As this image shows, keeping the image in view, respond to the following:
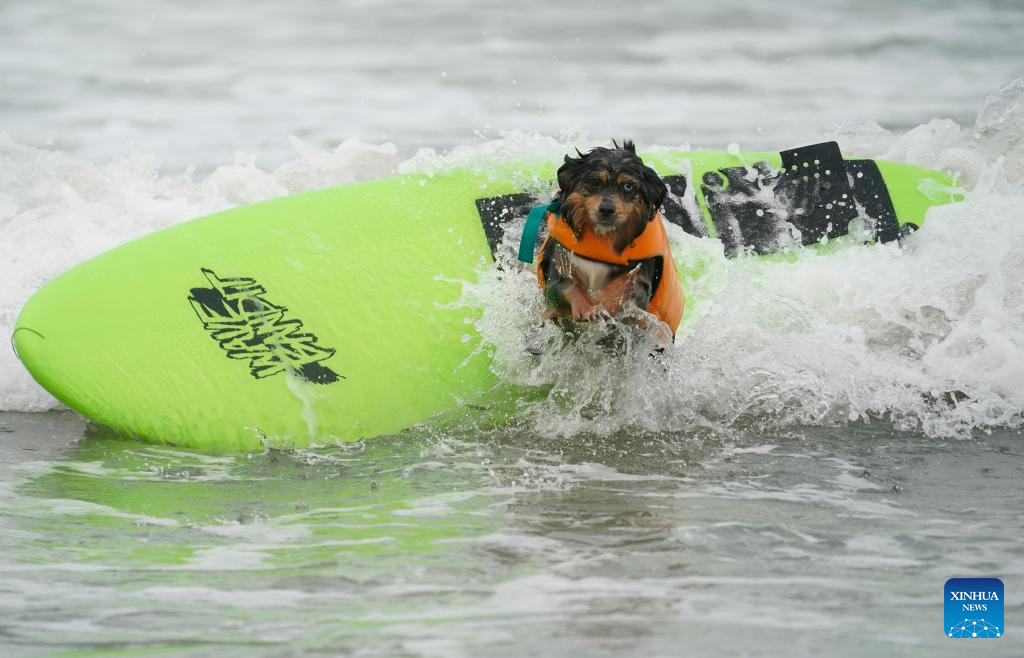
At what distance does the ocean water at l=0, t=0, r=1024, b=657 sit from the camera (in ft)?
8.13

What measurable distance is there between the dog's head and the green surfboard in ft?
2.83

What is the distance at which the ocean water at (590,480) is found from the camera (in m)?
2.48

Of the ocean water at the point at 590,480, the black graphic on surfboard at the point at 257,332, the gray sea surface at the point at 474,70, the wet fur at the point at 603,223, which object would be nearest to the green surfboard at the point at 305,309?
the black graphic on surfboard at the point at 257,332

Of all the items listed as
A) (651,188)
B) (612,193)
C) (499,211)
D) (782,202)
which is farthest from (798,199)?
(612,193)

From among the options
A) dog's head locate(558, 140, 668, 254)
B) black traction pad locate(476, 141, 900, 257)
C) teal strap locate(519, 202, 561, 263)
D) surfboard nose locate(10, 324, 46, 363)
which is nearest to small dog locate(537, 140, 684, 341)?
dog's head locate(558, 140, 668, 254)

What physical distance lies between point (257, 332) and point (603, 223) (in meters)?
1.50

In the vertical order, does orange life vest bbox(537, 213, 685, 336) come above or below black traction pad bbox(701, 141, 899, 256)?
below

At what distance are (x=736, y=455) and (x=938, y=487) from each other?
0.69 metres

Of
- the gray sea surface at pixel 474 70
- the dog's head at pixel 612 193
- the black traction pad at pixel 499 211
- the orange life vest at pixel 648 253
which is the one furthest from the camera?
the gray sea surface at pixel 474 70

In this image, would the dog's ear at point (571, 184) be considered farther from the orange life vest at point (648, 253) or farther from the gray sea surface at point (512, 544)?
the gray sea surface at point (512, 544)

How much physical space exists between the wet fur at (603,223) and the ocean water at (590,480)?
1.07 ft

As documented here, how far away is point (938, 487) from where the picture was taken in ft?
11.5

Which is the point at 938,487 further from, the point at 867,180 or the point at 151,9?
the point at 151,9

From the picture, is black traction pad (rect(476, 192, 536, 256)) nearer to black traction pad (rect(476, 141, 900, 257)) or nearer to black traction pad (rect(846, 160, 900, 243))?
black traction pad (rect(476, 141, 900, 257))
